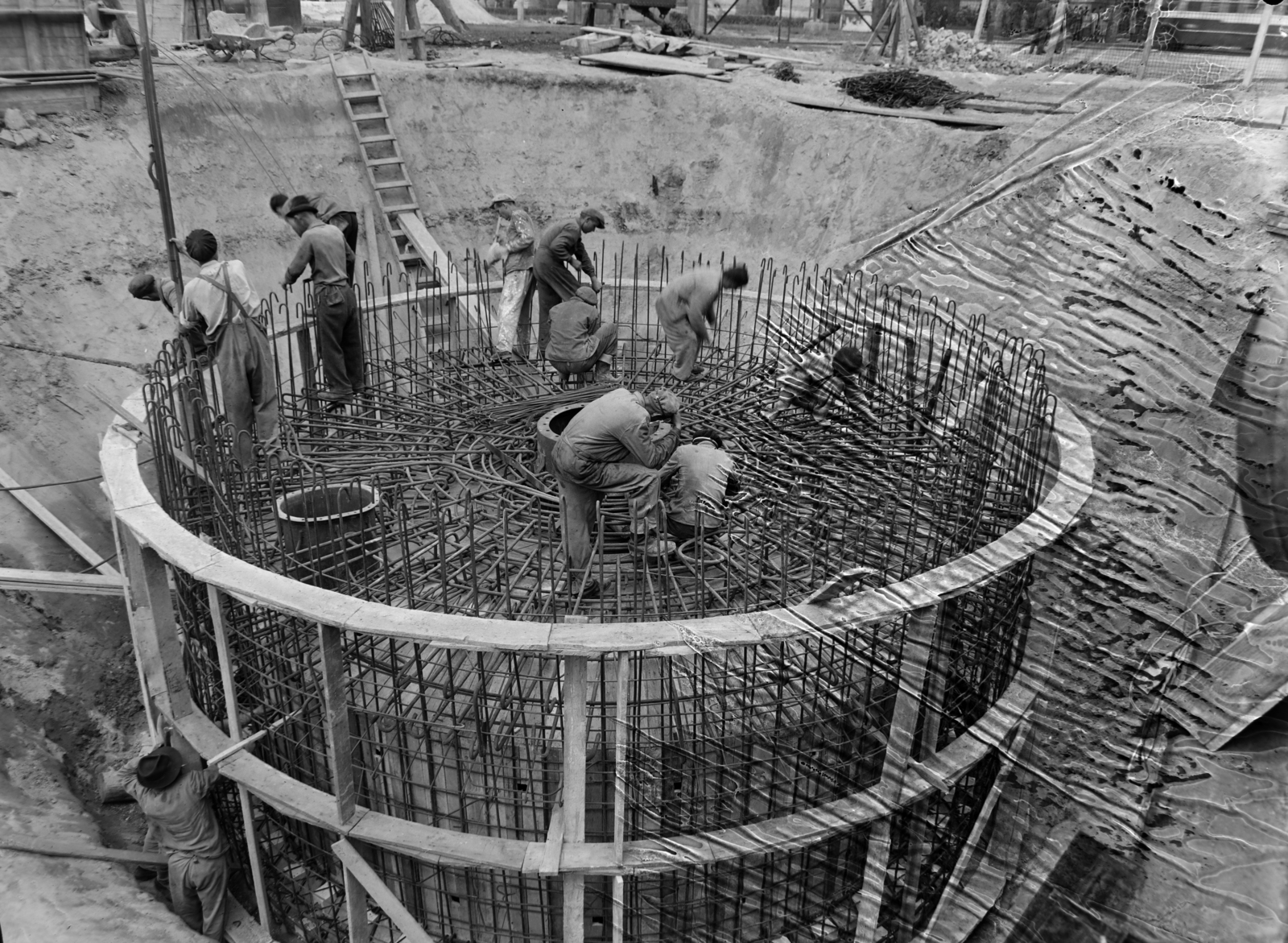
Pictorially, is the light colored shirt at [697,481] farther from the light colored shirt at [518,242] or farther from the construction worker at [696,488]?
the light colored shirt at [518,242]

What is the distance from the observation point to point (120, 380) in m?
9.48

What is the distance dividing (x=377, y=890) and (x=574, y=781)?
1195 mm

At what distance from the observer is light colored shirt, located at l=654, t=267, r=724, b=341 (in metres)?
7.55

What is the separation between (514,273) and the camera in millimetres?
9523

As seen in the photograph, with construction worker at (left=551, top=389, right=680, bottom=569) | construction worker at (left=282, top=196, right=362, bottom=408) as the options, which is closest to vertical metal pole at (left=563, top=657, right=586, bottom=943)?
construction worker at (left=551, top=389, right=680, bottom=569)

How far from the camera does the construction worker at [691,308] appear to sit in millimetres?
7500

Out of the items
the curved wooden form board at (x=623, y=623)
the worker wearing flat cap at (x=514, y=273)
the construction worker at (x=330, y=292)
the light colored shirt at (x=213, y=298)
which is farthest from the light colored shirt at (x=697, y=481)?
the worker wearing flat cap at (x=514, y=273)

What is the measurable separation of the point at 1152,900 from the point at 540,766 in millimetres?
3960

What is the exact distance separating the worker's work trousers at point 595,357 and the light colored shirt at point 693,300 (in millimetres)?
462

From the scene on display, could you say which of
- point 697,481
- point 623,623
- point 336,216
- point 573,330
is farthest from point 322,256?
point 623,623

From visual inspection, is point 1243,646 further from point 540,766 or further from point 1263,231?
point 540,766

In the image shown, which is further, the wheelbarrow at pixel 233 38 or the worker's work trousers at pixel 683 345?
the wheelbarrow at pixel 233 38

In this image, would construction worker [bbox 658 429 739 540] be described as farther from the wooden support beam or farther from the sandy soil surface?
the wooden support beam

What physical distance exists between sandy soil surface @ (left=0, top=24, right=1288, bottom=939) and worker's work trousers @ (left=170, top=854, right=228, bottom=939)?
5.31ft
